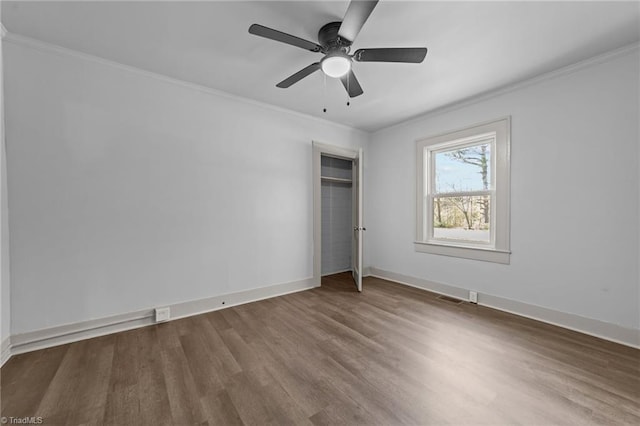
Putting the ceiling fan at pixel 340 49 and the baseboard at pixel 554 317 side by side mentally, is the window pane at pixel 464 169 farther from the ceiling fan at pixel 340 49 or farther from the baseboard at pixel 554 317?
the ceiling fan at pixel 340 49

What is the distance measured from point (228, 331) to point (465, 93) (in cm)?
390

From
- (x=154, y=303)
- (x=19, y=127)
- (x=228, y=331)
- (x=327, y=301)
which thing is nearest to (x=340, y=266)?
(x=327, y=301)

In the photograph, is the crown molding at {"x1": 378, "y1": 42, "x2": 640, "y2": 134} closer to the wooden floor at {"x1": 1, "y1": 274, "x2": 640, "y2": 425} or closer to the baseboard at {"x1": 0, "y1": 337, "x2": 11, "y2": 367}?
the wooden floor at {"x1": 1, "y1": 274, "x2": 640, "y2": 425}

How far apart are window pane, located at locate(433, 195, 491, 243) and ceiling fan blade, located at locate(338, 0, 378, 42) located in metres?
2.71

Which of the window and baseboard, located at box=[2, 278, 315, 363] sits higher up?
the window

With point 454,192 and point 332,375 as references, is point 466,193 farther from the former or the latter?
point 332,375

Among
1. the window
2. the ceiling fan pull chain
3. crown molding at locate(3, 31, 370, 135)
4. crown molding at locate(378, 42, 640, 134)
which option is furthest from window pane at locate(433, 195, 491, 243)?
crown molding at locate(3, 31, 370, 135)

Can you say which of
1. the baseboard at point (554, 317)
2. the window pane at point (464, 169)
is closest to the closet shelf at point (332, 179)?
the window pane at point (464, 169)

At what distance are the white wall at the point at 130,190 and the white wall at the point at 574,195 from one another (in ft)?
9.48

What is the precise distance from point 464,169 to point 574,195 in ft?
3.98

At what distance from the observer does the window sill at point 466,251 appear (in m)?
3.04

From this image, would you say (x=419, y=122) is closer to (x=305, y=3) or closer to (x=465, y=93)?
(x=465, y=93)

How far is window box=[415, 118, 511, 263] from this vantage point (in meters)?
3.05

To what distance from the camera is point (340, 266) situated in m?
5.02
